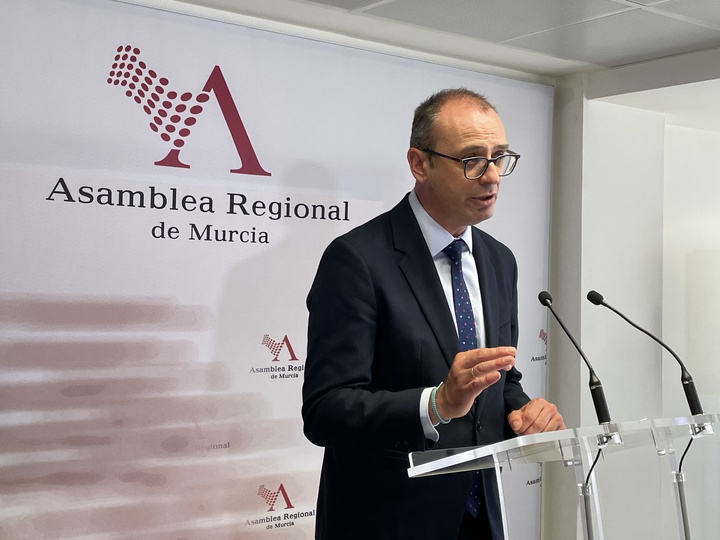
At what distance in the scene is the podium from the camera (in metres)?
1.64

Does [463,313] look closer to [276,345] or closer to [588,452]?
[588,452]

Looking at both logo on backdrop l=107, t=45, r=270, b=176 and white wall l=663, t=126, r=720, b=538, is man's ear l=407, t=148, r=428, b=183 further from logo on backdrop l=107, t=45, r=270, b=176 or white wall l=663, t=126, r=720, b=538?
white wall l=663, t=126, r=720, b=538

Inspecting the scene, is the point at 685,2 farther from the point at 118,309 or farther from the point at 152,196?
the point at 118,309

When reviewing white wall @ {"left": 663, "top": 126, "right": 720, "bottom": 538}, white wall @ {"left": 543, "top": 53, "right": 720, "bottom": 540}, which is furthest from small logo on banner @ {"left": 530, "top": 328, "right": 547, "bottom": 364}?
white wall @ {"left": 663, "top": 126, "right": 720, "bottom": 538}

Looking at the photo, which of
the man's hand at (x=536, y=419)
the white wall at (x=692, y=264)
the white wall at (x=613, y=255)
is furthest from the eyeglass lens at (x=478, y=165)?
the white wall at (x=692, y=264)

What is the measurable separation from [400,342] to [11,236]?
1.60 m

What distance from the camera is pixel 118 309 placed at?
3.36 m

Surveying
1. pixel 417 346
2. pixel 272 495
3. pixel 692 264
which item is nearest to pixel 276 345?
pixel 272 495

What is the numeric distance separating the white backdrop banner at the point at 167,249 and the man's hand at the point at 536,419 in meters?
0.83

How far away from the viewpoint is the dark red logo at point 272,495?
3.76m

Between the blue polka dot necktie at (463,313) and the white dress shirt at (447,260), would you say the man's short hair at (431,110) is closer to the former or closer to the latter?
the white dress shirt at (447,260)

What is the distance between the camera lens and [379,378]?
2.30m

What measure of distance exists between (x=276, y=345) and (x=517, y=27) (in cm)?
171

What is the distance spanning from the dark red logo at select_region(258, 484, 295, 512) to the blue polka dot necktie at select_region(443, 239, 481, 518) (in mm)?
1678
